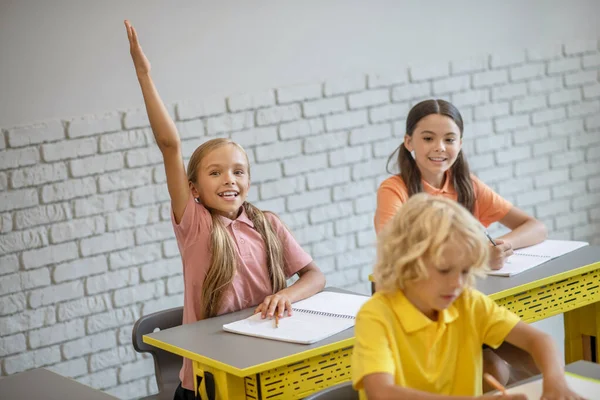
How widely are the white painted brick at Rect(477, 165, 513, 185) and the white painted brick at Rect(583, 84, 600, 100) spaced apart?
2.15 feet

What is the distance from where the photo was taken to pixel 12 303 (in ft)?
11.5

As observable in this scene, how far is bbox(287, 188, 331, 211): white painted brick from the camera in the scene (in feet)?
13.6

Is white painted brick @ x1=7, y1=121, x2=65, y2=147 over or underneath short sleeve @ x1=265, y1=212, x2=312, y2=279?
over

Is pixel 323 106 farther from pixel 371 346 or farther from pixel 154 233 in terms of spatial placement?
pixel 371 346

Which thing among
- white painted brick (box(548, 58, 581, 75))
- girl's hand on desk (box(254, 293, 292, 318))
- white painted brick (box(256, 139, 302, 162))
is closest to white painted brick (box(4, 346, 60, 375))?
white painted brick (box(256, 139, 302, 162))

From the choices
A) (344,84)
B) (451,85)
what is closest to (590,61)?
(451,85)

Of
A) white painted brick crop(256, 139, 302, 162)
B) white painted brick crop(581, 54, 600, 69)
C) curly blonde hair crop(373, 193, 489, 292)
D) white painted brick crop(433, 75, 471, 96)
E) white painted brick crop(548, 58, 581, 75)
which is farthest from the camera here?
white painted brick crop(581, 54, 600, 69)

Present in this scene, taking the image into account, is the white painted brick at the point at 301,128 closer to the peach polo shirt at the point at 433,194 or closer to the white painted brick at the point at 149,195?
the white painted brick at the point at 149,195

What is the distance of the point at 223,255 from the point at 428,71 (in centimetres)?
220

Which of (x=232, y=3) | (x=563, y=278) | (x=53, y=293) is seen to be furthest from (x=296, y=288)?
(x=232, y=3)

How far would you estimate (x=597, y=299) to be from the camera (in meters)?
2.90

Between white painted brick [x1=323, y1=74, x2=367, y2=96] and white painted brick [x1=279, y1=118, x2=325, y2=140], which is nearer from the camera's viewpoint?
white painted brick [x1=279, y1=118, x2=325, y2=140]

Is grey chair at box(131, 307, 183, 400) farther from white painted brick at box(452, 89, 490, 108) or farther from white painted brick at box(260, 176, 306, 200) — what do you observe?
white painted brick at box(452, 89, 490, 108)

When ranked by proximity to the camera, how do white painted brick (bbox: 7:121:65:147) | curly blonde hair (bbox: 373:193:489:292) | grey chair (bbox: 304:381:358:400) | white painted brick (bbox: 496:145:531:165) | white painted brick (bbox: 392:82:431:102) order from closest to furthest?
curly blonde hair (bbox: 373:193:489:292) < grey chair (bbox: 304:381:358:400) < white painted brick (bbox: 7:121:65:147) < white painted brick (bbox: 392:82:431:102) < white painted brick (bbox: 496:145:531:165)
